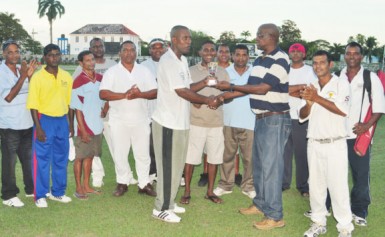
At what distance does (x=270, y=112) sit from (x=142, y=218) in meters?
1.98

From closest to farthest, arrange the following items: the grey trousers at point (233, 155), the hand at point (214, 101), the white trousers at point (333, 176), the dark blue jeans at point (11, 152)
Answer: the white trousers at point (333, 176)
the hand at point (214, 101)
the dark blue jeans at point (11, 152)
the grey trousers at point (233, 155)

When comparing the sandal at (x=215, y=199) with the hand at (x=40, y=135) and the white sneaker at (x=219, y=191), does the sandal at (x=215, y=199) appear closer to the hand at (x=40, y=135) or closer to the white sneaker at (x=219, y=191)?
the white sneaker at (x=219, y=191)

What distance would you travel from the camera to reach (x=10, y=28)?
78.6m

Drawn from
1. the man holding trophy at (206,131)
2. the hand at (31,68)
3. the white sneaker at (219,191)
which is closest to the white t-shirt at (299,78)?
the man holding trophy at (206,131)

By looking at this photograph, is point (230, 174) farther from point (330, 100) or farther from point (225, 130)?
point (330, 100)

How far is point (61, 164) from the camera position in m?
5.73

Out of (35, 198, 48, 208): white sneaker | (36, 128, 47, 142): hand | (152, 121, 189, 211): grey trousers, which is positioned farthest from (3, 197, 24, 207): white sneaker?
(152, 121, 189, 211): grey trousers

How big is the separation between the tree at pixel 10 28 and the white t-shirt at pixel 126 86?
78563mm

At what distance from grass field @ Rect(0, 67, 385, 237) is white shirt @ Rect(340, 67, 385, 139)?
1264 mm

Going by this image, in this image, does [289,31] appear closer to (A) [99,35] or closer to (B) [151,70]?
(A) [99,35]

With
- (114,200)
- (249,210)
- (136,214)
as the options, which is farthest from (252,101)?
(114,200)

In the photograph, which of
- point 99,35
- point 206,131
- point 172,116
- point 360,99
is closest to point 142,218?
point 172,116

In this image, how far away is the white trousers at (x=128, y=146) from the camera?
5922 millimetres

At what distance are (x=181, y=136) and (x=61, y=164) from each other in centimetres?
177
